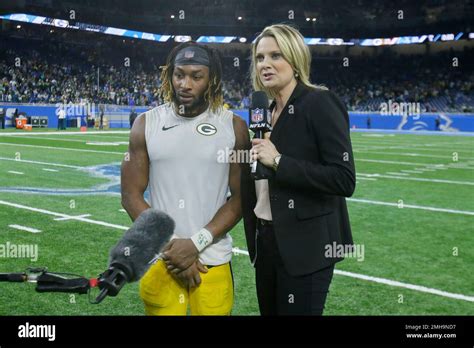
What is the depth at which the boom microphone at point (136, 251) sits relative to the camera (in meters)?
1.45

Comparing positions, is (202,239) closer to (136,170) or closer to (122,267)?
(136,170)

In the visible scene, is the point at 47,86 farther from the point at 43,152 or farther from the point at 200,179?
the point at 200,179

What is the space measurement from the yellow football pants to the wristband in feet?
0.58

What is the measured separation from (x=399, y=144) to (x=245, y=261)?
18.5 meters

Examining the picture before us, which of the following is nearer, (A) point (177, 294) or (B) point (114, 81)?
(A) point (177, 294)

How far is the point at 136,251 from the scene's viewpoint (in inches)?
66.4

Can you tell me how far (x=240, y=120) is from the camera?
9.39 ft

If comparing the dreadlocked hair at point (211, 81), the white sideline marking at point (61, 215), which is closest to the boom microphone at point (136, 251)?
the dreadlocked hair at point (211, 81)

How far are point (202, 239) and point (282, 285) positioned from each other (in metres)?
0.46

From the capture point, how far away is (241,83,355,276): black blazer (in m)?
2.45

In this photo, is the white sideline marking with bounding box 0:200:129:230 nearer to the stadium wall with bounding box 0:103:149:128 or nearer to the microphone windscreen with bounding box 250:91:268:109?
the microphone windscreen with bounding box 250:91:268:109
